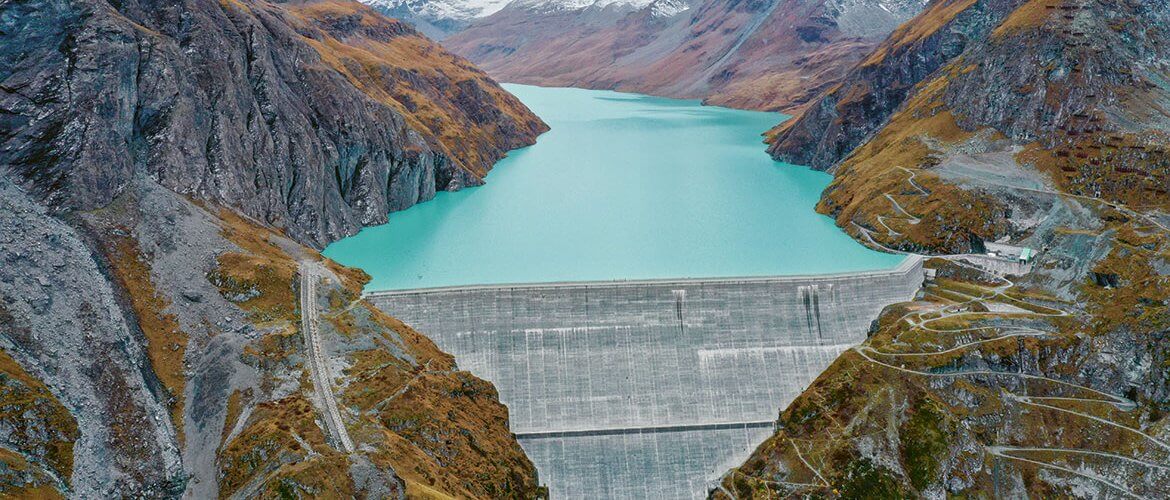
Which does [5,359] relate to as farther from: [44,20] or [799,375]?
[799,375]

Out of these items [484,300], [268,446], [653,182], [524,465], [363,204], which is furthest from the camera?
[653,182]

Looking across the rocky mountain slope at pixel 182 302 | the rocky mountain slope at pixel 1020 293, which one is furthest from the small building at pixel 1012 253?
the rocky mountain slope at pixel 182 302

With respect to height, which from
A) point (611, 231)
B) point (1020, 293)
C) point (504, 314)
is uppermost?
point (1020, 293)

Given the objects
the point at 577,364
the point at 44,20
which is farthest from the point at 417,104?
the point at 577,364

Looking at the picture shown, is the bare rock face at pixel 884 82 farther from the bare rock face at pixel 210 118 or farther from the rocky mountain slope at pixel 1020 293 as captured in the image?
the bare rock face at pixel 210 118

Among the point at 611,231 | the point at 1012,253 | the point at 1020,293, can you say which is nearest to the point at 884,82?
the point at 1012,253

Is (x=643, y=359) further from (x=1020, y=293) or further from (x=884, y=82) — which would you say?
(x=884, y=82)

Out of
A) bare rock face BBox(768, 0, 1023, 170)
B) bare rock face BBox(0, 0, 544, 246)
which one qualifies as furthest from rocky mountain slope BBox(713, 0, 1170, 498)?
bare rock face BBox(0, 0, 544, 246)
